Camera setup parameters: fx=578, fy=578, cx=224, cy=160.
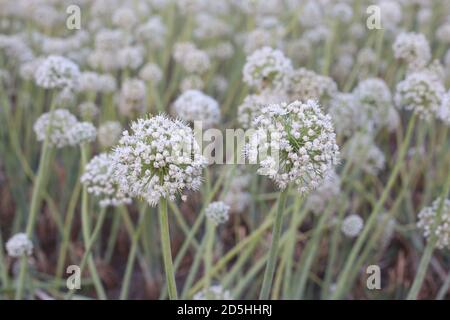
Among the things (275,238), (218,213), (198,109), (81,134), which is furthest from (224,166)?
(275,238)

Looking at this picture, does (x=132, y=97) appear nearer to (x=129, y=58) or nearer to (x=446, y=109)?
(x=129, y=58)

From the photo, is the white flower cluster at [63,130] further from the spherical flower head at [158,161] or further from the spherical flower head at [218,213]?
the spherical flower head at [158,161]

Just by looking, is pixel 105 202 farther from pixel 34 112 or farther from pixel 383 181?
pixel 383 181

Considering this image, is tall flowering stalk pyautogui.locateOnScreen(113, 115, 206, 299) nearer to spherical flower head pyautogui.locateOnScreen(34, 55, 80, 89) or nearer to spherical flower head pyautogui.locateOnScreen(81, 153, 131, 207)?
spherical flower head pyautogui.locateOnScreen(81, 153, 131, 207)

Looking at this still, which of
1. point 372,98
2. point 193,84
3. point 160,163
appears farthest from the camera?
point 193,84
